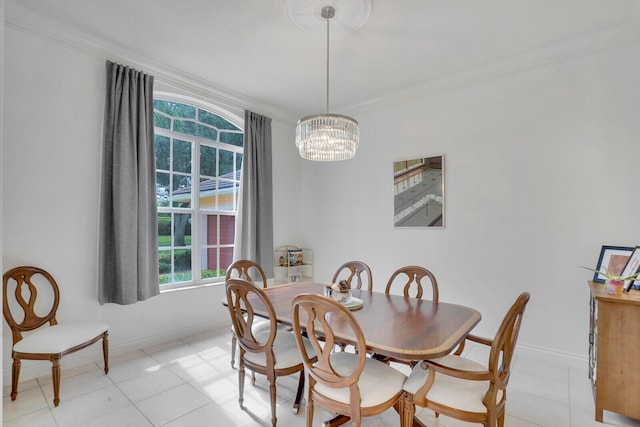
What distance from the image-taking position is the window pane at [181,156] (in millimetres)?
3639

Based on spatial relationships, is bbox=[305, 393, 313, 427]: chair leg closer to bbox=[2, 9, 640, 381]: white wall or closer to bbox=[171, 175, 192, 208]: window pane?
bbox=[2, 9, 640, 381]: white wall

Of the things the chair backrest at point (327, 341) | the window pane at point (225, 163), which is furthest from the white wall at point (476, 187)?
the chair backrest at point (327, 341)

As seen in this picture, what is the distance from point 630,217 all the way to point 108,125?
14.9 ft

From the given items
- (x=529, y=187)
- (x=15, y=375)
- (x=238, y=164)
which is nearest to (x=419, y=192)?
(x=529, y=187)

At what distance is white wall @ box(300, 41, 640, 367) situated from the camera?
2725 millimetres

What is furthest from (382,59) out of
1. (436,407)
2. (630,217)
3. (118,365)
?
(118,365)

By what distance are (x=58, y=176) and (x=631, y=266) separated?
455 centimetres

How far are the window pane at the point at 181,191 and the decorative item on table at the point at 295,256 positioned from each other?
4.91 feet

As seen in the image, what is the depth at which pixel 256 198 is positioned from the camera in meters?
4.17

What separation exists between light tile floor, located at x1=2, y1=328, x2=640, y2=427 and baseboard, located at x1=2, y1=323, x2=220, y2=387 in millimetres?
64

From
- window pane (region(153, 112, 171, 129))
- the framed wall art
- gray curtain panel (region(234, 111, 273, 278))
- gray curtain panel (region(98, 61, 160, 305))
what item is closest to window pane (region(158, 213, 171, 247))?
gray curtain panel (region(98, 61, 160, 305))

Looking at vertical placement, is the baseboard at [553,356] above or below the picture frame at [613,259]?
Answer: below

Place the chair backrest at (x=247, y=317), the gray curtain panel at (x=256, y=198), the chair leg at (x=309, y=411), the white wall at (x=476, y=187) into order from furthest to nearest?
the gray curtain panel at (x=256, y=198) → the white wall at (x=476, y=187) → the chair backrest at (x=247, y=317) → the chair leg at (x=309, y=411)

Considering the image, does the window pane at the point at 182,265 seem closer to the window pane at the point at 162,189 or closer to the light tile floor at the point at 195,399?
the window pane at the point at 162,189
